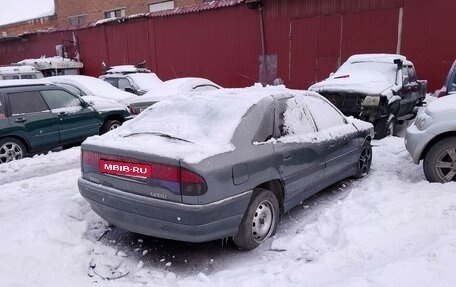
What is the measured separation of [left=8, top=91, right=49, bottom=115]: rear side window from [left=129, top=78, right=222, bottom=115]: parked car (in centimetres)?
247

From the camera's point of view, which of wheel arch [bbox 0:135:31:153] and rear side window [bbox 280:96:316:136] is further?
wheel arch [bbox 0:135:31:153]

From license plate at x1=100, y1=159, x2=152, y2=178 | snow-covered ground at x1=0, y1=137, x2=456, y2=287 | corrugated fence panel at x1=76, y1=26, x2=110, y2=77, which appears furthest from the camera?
corrugated fence panel at x1=76, y1=26, x2=110, y2=77

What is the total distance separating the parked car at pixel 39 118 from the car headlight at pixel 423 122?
6126 mm

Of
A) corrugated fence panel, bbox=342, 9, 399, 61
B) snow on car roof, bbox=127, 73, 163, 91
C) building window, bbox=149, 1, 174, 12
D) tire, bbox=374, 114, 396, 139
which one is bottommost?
tire, bbox=374, 114, 396, 139

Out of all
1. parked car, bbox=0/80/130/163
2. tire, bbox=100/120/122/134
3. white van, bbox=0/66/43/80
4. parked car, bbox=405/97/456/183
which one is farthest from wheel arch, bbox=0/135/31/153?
white van, bbox=0/66/43/80

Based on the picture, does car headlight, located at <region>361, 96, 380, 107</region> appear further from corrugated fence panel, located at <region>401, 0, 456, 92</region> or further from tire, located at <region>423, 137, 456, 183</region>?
corrugated fence panel, located at <region>401, 0, 456, 92</region>

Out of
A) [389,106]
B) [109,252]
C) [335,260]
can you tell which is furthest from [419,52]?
[109,252]

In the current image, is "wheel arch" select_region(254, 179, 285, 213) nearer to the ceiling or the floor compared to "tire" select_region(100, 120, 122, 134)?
nearer to the ceiling

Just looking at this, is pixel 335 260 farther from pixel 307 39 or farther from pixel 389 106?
pixel 307 39

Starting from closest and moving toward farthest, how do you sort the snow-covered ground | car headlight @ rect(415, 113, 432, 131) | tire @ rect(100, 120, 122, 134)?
the snow-covered ground, car headlight @ rect(415, 113, 432, 131), tire @ rect(100, 120, 122, 134)

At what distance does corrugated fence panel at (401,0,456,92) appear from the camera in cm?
1182

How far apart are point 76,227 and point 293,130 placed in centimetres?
246

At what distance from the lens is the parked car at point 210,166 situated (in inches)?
131

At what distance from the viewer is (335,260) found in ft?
11.4
